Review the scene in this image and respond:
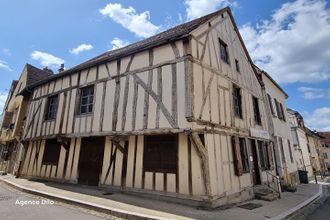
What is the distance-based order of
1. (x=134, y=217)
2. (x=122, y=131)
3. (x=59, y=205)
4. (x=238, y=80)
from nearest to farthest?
(x=134, y=217)
(x=59, y=205)
(x=122, y=131)
(x=238, y=80)

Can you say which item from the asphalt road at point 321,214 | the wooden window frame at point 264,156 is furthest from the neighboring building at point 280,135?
the asphalt road at point 321,214

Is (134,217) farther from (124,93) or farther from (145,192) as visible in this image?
(124,93)

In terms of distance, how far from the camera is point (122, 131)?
287 inches

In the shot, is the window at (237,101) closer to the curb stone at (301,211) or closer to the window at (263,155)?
the window at (263,155)

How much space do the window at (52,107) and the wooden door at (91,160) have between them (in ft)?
9.13

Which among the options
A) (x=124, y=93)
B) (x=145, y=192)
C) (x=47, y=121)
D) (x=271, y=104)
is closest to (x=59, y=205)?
(x=145, y=192)

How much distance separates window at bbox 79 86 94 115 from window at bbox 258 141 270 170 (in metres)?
8.05

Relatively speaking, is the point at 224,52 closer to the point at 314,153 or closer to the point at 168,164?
the point at 168,164

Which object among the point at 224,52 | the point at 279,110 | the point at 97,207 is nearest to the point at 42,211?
the point at 97,207

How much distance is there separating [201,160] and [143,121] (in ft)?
7.33

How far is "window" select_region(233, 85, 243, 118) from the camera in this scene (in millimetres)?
8882

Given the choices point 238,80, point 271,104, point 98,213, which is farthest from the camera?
point 271,104

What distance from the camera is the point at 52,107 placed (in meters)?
10.9

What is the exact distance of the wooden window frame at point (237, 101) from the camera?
8845 millimetres
